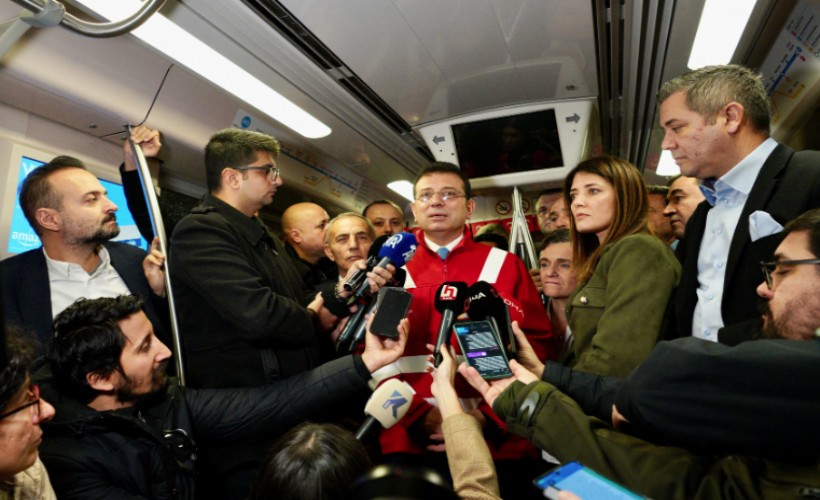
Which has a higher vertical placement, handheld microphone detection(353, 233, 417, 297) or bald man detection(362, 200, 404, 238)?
bald man detection(362, 200, 404, 238)

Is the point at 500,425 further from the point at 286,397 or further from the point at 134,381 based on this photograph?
the point at 134,381

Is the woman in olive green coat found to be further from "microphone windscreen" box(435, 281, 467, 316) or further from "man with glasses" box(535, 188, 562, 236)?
"man with glasses" box(535, 188, 562, 236)

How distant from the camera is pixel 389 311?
7.50 ft

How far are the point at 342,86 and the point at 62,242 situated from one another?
77.5 inches

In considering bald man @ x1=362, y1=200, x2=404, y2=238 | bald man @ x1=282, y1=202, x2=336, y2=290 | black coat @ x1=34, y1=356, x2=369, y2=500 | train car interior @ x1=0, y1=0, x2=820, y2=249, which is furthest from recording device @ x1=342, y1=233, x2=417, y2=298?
bald man @ x1=362, y1=200, x2=404, y2=238

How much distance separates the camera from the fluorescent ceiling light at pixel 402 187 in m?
6.32

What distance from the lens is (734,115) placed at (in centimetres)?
208

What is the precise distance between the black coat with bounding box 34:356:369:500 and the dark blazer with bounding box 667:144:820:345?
1.39m

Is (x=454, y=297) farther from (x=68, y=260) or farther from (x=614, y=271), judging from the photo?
(x=68, y=260)

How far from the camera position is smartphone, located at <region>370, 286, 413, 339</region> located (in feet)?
7.45

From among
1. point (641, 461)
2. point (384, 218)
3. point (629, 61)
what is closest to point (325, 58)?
point (384, 218)

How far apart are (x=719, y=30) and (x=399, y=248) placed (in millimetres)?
2528

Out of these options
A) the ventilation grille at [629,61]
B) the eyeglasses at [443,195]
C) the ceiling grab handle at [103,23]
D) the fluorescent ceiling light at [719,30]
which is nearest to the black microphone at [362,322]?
the eyeglasses at [443,195]

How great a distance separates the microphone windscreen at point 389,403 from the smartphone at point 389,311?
0.34 metres
